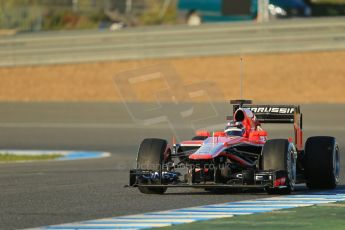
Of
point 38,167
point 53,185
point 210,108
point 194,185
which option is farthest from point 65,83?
point 194,185

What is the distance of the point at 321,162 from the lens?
16.6m

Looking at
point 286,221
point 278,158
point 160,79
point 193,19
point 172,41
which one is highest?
point 193,19

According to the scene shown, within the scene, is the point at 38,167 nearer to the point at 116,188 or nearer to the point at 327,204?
the point at 116,188

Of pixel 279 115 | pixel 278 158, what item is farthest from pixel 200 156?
pixel 279 115

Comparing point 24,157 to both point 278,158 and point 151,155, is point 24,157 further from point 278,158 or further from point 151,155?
point 278,158

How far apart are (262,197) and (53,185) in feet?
12.0

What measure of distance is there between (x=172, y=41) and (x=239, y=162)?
2543cm

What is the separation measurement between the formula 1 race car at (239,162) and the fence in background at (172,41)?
22.1 m

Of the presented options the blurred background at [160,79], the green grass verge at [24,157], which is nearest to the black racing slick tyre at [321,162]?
the green grass verge at [24,157]

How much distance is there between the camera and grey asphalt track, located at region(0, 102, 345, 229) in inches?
558

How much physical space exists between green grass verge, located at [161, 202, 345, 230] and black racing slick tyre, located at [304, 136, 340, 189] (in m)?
2.60

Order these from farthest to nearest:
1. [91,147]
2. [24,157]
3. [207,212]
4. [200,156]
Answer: [91,147], [24,157], [200,156], [207,212]

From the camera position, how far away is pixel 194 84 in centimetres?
3941

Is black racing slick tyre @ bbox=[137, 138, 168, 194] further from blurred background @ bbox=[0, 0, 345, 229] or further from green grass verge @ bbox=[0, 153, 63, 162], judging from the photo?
blurred background @ bbox=[0, 0, 345, 229]
